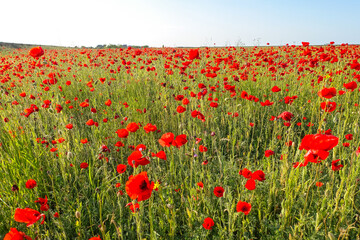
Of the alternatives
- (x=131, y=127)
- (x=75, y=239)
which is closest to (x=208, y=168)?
(x=131, y=127)

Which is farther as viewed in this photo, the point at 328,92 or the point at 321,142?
the point at 328,92

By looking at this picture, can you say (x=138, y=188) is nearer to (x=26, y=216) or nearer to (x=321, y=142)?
(x=26, y=216)

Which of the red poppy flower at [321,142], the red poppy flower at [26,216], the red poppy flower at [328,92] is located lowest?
the red poppy flower at [26,216]

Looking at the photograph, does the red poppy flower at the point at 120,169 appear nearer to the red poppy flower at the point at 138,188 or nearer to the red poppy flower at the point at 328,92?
the red poppy flower at the point at 138,188

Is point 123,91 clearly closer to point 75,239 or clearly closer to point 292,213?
point 75,239

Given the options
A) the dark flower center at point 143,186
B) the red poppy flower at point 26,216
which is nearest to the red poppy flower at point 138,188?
the dark flower center at point 143,186

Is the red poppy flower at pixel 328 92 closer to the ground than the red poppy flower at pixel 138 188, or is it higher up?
higher up

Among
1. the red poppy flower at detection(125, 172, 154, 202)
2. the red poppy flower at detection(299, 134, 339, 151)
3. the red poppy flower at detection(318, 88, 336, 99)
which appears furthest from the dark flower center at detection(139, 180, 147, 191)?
the red poppy flower at detection(318, 88, 336, 99)

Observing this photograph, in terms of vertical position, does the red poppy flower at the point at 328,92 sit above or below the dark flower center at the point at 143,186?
above

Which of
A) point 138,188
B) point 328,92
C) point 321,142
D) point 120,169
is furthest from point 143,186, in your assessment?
point 328,92

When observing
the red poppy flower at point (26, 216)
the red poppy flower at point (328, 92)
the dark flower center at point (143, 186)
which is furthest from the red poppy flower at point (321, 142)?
the red poppy flower at point (26, 216)

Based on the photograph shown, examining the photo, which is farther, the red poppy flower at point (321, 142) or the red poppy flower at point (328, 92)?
the red poppy flower at point (328, 92)

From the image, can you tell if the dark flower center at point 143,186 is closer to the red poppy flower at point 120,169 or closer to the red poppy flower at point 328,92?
the red poppy flower at point 120,169

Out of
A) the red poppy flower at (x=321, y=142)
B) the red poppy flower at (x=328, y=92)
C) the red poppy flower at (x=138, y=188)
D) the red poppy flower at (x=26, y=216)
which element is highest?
the red poppy flower at (x=328, y=92)
